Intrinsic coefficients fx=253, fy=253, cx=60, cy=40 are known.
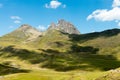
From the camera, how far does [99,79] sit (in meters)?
106

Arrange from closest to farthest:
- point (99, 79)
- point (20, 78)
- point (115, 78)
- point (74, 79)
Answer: point (115, 78) → point (99, 79) → point (74, 79) → point (20, 78)

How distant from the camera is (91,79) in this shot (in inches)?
4707

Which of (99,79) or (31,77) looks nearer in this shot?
(99,79)

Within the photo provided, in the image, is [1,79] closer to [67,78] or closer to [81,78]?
[67,78]

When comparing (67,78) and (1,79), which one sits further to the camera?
(1,79)

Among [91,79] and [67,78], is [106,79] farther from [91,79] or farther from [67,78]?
[67,78]

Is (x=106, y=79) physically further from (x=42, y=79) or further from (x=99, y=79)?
(x=42, y=79)

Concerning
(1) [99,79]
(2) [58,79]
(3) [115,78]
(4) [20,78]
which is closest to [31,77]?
(4) [20,78]

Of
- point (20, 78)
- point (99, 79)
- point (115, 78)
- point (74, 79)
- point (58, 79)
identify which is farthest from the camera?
point (20, 78)

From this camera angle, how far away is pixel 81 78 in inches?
4943

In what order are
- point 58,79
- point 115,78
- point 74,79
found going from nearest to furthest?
point 115,78, point 74,79, point 58,79

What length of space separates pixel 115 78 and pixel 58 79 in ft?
153

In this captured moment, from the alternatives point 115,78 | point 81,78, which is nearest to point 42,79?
point 81,78

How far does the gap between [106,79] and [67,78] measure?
36.9m
